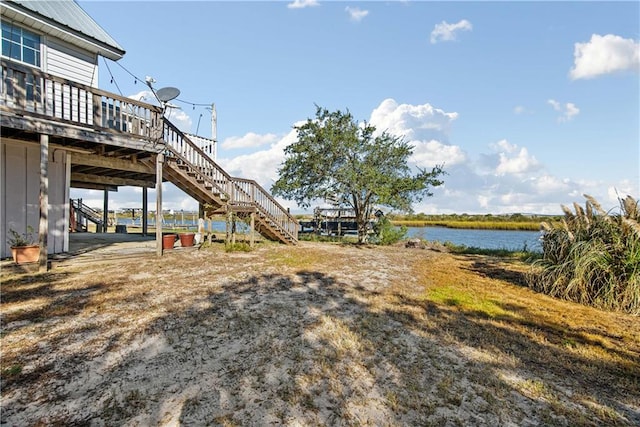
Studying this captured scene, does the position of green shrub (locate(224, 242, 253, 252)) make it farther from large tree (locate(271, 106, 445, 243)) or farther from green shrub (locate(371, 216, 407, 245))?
green shrub (locate(371, 216, 407, 245))

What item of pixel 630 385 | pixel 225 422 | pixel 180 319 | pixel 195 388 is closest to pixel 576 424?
pixel 630 385

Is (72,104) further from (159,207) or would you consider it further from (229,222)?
(229,222)

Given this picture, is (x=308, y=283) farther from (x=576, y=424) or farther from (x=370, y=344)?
(x=576, y=424)

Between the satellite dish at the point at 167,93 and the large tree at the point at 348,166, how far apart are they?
556 cm

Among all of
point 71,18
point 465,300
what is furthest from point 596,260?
point 71,18

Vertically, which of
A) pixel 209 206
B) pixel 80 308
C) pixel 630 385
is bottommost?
pixel 630 385

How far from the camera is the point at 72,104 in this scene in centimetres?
664

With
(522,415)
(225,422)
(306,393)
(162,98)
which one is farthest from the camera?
(162,98)

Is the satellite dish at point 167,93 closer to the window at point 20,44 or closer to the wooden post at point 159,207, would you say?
the wooden post at point 159,207

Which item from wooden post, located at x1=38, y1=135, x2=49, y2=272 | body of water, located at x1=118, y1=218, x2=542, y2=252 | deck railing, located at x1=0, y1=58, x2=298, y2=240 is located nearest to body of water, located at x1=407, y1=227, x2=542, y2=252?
body of water, located at x1=118, y1=218, x2=542, y2=252

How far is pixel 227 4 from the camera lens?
993 centimetres

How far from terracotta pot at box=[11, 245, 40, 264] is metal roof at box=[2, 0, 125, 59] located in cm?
541

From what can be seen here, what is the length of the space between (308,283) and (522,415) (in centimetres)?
403

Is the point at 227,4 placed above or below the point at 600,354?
above
